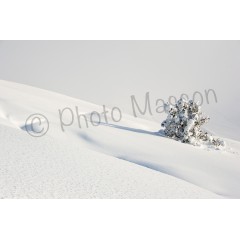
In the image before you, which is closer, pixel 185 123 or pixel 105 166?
pixel 105 166

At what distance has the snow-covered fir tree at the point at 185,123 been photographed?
8.72 meters

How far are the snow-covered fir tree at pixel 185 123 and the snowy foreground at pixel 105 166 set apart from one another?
20.2 inches

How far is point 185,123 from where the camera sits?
8.93 metres

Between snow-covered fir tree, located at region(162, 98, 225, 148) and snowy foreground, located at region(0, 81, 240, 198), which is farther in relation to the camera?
snow-covered fir tree, located at region(162, 98, 225, 148)

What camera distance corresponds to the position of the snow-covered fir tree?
872 centimetres

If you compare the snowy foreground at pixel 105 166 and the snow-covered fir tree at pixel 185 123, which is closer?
the snowy foreground at pixel 105 166

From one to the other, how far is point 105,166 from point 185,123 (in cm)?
428

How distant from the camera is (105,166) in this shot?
16.8 feet

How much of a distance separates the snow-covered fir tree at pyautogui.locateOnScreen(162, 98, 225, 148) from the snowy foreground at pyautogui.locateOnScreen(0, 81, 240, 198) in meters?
0.51

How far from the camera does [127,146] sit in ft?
23.4

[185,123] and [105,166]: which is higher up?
[185,123]

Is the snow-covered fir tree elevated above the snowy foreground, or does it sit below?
above

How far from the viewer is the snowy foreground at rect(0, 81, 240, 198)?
158 inches

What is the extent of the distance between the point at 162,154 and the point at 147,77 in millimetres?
27590
